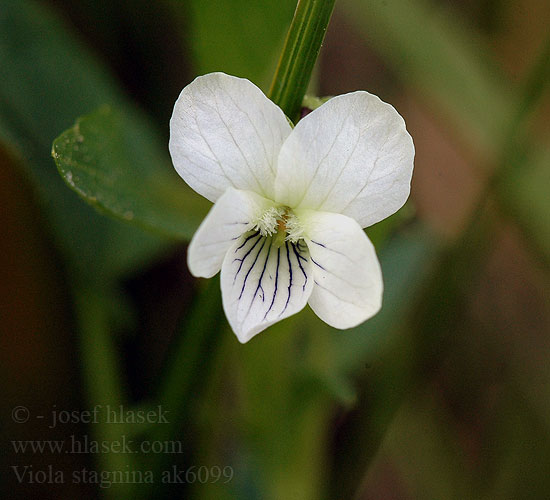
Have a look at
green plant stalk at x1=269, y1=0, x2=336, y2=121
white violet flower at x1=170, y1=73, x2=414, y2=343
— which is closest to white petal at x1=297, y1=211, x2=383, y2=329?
white violet flower at x1=170, y1=73, x2=414, y2=343

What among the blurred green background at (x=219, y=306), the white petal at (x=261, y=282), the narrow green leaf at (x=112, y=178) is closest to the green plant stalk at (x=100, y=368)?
the blurred green background at (x=219, y=306)

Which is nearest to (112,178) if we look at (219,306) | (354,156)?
(219,306)

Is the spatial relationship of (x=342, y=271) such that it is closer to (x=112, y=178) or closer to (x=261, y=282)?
(x=261, y=282)

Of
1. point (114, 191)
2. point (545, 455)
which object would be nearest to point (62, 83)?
point (114, 191)

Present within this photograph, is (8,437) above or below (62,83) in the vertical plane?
below

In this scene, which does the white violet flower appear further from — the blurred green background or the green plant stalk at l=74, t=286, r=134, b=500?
the green plant stalk at l=74, t=286, r=134, b=500

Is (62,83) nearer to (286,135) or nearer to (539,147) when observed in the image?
(286,135)
